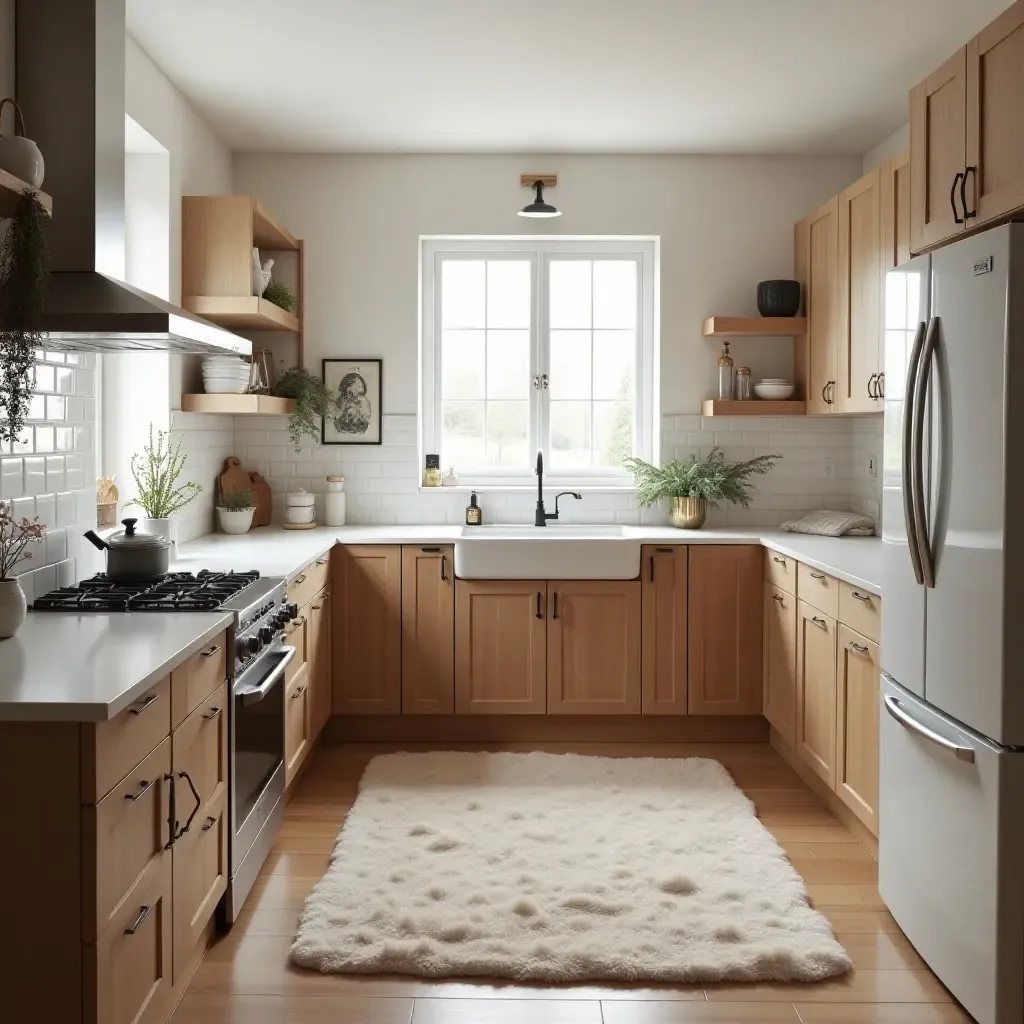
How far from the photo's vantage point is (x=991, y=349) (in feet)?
7.58

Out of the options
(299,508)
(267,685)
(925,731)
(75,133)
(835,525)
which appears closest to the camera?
(925,731)

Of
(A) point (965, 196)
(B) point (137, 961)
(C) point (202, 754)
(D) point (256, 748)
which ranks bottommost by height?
(B) point (137, 961)

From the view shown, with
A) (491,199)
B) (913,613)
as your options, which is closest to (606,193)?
(491,199)

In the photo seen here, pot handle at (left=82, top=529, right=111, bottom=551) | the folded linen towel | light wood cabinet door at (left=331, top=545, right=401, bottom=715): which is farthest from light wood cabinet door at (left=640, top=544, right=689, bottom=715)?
pot handle at (left=82, top=529, right=111, bottom=551)

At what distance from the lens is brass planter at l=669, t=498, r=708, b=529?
16.2 feet

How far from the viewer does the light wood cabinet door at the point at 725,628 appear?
15.0ft

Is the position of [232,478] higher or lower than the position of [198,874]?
higher

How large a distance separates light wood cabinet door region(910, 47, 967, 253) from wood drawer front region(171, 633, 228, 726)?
220cm

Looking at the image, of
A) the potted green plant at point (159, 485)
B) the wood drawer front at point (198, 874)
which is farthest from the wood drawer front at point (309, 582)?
the wood drawer front at point (198, 874)

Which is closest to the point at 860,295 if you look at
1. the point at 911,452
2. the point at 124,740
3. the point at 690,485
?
the point at 690,485

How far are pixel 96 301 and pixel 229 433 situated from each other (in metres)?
2.49

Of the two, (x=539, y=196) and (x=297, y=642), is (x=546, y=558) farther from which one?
(x=539, y=196)

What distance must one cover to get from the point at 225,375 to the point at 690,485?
85.4 inches

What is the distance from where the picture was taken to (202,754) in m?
2.55
